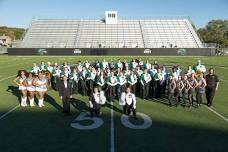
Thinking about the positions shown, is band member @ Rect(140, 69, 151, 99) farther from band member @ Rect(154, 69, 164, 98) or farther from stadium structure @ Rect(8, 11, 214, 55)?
stadium structure @ Rect(8, 11, 214, 55)

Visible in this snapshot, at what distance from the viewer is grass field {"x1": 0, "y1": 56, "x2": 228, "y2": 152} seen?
9.73m

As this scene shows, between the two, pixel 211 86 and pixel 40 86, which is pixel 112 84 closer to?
pixel 40 86

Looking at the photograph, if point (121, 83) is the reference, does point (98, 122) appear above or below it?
below

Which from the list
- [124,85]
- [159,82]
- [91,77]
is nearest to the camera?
[124,85]

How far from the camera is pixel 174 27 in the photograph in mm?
73938

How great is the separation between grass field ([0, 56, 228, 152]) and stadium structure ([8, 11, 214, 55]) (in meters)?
48.2

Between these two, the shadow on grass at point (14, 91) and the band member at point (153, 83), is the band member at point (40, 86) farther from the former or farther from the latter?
the band member at point (153, 83)

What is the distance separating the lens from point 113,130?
446 inches

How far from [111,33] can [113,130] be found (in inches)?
2377

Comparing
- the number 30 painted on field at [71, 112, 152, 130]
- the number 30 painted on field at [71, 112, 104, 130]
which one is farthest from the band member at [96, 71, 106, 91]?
the number 30 painted on field at [71, 112, 152, 130]

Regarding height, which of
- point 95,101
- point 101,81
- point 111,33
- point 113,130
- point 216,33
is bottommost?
point 113,130

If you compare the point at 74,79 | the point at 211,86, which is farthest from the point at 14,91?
the point at 211,86

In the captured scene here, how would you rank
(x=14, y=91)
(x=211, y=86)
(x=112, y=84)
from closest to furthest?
(x=211, y=86) → (x=112, y=84) → (x=14, y=91)

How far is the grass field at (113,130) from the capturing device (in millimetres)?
9727
